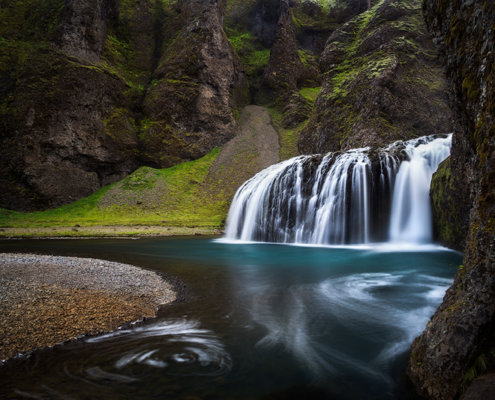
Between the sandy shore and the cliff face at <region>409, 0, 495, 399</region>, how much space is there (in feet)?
13.5

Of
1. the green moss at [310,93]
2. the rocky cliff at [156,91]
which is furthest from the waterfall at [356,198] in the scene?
the green moss at [310,93]

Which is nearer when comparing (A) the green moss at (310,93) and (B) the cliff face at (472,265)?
(B) the cliff face at (472,265)

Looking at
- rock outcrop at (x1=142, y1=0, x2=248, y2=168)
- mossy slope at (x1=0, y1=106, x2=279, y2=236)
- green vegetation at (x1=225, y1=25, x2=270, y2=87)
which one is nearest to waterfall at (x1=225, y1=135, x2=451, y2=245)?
mossy slope at (x1=0, y1=106, x2=279, y2=236)

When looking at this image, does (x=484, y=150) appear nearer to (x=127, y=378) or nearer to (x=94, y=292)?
(x=127, y=378)

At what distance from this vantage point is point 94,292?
223 inches

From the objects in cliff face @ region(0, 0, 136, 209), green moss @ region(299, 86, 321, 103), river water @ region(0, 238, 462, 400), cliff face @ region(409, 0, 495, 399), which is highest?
green moss @ region(299, 86, 321, 103)

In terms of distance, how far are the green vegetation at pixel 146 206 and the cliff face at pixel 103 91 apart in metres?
2.20

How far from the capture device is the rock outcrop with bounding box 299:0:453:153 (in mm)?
26125

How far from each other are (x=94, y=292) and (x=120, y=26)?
2025 inches

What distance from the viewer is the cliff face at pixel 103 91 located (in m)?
30.8

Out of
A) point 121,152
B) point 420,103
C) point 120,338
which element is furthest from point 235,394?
point 121,152

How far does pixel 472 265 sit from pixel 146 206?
3091 cm

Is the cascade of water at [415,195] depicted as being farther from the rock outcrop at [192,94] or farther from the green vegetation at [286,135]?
the rock outcrop at [192,94]

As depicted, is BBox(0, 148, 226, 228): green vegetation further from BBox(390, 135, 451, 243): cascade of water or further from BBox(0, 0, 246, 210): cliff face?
BBox(390, 135, 451, 243): cascade of water
